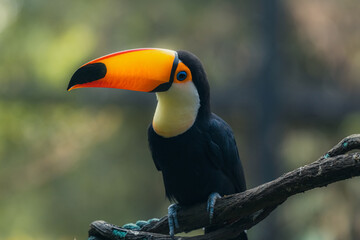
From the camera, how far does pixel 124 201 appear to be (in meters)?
6.33

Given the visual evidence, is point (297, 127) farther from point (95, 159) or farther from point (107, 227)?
point (107, 227)

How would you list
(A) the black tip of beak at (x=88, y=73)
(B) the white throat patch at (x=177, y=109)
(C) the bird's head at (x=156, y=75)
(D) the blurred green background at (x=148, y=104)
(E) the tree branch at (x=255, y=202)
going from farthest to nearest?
(D) the blurred green background at (x=148, y=104)
(B) the white throat patch at (x=177, y=109)
(C) the bird's head at (x=156, y=75)
(A) the black tip of beak at (x=88, y=73)
(E) the tree branch at (x=255, y=202)

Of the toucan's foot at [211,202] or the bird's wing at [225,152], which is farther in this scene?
the bird's wing at [225,152]

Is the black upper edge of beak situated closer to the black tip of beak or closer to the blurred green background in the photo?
the black tip of beak

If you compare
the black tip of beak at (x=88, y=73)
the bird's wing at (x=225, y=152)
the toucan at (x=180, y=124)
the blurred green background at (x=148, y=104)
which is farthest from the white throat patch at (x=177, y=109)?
the blurred green background at (x=148, y=104)

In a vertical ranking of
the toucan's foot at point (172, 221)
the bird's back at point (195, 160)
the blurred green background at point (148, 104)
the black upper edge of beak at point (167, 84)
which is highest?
the blurred green background at point (148, 104)

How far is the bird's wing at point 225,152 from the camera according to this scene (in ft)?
9.14

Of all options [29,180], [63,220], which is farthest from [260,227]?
[29,180]

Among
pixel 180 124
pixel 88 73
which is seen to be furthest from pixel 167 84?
pixel 88 73

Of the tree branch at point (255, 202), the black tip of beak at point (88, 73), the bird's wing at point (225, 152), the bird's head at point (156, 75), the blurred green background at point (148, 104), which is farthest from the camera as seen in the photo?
the blurred green background at point (148, 104)

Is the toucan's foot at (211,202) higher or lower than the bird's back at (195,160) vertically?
lower

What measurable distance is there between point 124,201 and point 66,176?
674 millimetres

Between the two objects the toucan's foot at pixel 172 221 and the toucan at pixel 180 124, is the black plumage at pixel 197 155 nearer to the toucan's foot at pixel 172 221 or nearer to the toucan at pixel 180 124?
the toucan at pixel 180 124

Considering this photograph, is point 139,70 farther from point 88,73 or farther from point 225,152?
point 225,152
